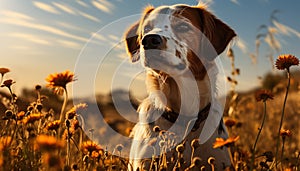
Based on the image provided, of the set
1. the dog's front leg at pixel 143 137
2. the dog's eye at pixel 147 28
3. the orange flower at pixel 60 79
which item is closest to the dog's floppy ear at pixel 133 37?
the dog's eye at pixel 147 28

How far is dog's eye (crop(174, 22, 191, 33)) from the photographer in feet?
13.3

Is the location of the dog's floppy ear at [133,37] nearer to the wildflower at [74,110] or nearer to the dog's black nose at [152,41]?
the dog's black nose at [152,41]

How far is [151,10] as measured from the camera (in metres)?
4.62

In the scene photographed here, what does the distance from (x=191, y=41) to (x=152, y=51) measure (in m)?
0.59

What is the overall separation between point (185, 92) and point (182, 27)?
0.59m

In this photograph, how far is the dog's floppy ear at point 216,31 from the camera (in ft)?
14.1

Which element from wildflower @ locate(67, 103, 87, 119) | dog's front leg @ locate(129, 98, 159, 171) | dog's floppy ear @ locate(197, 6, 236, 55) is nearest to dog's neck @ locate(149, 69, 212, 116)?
dog's front leg @ locate(129, 98, 159, 171)

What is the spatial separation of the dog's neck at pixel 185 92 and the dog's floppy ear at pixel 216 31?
407 mm

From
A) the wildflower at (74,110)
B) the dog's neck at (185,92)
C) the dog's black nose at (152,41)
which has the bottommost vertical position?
the wildflower at (74,110)

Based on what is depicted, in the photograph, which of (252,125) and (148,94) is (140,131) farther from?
(252,125)

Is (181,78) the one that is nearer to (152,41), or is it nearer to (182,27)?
(182,27)

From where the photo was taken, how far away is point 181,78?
405 cm

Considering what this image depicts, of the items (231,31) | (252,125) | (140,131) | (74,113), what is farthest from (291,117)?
(74,113)

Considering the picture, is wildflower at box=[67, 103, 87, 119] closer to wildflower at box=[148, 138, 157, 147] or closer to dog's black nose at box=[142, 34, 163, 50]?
wildflower at box=[148, 138, 157, 147]
